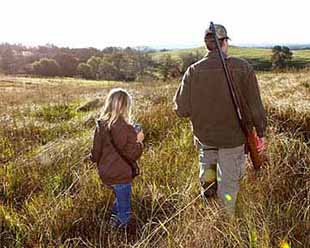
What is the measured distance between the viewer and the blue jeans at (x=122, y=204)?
3.99 m

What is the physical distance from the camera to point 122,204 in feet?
13.3

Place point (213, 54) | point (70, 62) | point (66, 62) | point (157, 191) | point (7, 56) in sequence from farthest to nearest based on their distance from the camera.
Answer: point (70, 62) → point (66, 62) → point (7, 56) → point (157, 191) → point (213, 54)

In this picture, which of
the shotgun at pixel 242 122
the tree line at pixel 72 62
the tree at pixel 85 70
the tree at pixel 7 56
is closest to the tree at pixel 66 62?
the tree line at pixel 72 62

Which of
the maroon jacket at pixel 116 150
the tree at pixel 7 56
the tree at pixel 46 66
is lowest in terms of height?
the tree at pixel 46 66

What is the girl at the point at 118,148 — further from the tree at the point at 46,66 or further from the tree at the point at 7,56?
the tree at the point at 7,56

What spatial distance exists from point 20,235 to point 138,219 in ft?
3.36

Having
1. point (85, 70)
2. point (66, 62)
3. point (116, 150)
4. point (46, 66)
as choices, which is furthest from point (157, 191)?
point (66, 62)

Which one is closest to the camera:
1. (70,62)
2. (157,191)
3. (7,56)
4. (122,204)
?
(122,204)

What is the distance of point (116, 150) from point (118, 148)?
28 millimetres

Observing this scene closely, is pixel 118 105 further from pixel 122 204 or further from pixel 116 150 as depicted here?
pixel 122 204

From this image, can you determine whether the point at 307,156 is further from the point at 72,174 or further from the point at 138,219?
the point at 72,174

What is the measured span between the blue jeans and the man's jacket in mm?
858

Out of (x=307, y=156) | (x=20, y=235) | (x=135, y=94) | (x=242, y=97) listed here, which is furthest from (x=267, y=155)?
(x=135, y=94)

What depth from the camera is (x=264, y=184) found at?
13.3 feet
